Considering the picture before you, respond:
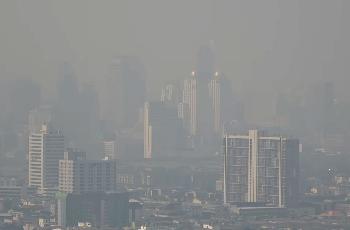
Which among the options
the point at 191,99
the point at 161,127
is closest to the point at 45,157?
the point at 161,127

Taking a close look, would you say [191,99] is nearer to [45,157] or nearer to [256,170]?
[45,157]

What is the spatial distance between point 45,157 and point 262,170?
4324 millimetres

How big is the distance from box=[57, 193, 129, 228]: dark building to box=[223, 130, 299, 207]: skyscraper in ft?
13.8

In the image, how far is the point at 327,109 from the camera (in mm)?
37875

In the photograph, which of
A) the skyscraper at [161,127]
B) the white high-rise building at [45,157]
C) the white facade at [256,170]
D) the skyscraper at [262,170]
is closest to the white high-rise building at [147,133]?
the skyscraper at [161,127]

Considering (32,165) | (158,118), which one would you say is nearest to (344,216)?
(32,165)

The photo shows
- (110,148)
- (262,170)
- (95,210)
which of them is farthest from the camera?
(110,148)

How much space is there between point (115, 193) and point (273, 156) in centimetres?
483

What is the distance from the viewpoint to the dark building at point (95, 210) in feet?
88.9

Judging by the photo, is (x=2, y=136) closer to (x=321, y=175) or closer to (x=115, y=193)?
(x=321, y=175)

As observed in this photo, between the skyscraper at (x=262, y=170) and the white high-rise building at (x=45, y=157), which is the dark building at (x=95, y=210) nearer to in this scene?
the white high-rise building at (x=45, y=157)

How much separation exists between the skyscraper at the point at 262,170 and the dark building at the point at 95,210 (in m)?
4.22

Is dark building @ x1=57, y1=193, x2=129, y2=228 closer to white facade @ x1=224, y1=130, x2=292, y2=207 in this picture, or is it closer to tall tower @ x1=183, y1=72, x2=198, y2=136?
white facade @ x1=224, y1=130, x2=292, y2=207

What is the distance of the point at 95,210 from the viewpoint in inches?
1080
